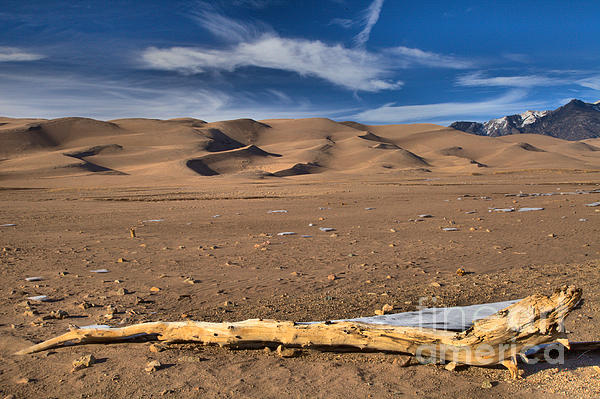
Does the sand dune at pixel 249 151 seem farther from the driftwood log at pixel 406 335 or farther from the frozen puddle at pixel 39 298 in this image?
the driftwood log at pixel 406 335

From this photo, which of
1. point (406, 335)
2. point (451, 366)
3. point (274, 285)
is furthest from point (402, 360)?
point (274, 285)

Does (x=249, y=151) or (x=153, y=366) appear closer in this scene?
(x=153, y=366)

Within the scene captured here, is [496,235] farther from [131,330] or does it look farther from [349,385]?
[131,330]

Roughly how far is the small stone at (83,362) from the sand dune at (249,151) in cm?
4571

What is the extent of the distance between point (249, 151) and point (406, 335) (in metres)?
74.9

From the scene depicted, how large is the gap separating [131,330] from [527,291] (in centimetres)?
515

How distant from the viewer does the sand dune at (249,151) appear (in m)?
60.4

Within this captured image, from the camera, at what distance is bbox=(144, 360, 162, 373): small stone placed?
A: 3.75 meters

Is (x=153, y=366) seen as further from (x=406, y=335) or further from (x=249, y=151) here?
(x=249, y=151)

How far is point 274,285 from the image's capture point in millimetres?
6625

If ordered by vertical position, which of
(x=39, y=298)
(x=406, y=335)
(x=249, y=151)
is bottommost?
(x=39, y=298)

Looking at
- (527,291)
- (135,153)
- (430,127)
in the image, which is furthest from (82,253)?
(430,127)

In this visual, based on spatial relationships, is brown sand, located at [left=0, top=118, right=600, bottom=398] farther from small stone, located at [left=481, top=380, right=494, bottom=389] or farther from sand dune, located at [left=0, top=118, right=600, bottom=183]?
sand dune, located at [left=0, top=118, right=600, bottom=183]

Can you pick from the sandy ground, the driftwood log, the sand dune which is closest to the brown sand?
the sandy ground
